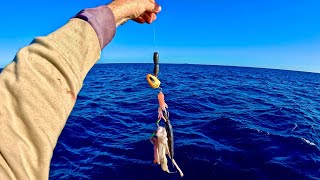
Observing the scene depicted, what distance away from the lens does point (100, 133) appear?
9.52 m

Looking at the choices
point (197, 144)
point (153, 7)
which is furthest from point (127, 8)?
point (197, 144)

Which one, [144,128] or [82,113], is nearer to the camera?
[144,128]

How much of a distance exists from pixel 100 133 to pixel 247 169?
5.59 m

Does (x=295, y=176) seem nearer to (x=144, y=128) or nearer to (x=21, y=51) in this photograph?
(x=144, y=128)

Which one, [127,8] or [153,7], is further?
[153,7]

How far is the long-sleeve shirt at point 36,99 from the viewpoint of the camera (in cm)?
72

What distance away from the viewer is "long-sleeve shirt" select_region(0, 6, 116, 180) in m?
0.72

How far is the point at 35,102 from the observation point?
76 cm

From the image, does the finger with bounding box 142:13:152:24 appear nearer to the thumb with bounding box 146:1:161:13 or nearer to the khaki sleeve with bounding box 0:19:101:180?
the thumb with bounding box 146:1:161:13

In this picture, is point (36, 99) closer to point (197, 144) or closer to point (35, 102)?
point (35, 102)

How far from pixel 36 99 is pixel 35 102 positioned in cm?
1

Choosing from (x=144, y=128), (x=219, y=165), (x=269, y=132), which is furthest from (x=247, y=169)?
(x=144, y=128)

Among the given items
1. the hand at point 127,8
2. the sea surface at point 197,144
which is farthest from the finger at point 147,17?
the sea surface at point 197,144

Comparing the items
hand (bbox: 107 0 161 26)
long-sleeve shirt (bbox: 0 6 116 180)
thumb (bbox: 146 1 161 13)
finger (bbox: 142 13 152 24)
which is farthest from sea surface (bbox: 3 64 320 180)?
long-sleeve shirt (bbox: 0 6 116 180)
